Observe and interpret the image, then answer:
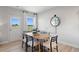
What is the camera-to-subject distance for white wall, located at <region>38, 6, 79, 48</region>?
220 cm

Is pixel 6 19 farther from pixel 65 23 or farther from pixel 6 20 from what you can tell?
pixel 65 23

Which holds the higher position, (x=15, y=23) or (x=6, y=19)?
(x=6, y=19)

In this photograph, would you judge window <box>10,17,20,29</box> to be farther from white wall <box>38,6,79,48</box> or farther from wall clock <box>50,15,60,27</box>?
wall clock <box>50,15,60,27</box>

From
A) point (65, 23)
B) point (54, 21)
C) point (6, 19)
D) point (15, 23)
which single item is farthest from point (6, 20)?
point (65, 23)

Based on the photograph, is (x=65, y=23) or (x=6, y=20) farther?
(x=6, y=20)

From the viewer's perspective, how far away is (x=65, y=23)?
2.34 metres

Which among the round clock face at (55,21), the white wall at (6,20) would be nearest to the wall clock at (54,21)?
the round clock face at (55,21)

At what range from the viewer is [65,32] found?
233 cm

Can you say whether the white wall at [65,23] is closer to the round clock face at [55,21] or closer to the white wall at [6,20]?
the round clock face at [55,21]

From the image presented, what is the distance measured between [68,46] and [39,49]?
0.88 m
